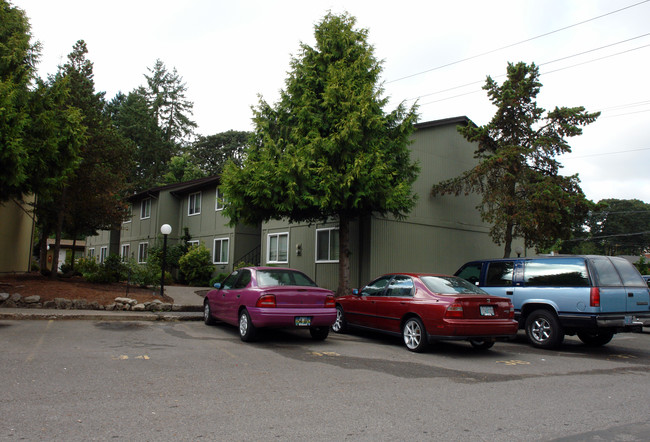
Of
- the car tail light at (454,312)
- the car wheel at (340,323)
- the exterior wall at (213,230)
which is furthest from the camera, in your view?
the exterior wall at (213,230)

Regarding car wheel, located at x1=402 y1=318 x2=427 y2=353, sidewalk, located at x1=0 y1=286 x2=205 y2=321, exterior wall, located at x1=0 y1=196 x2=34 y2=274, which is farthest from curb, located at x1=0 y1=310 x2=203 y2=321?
exterior wall, located at x1=0 y1=196 x2=34 y2=274

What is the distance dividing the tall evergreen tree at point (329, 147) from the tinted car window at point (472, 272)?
2847 mm

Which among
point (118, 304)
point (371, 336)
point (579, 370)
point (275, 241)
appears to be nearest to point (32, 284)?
point (118, 304)

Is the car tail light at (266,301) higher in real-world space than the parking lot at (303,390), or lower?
higher

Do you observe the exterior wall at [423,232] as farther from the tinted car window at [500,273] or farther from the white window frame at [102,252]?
the white window frame at [102,252]

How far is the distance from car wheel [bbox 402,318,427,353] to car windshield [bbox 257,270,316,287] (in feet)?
7.23

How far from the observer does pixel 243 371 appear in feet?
22.8

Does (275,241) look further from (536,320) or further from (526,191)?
(536,320)

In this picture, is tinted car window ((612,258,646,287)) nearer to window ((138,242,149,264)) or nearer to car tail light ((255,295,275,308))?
car tail light ((255,295,275,308))

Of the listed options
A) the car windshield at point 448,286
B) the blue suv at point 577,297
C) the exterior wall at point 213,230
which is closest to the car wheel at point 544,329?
the blue suv at point 577,297

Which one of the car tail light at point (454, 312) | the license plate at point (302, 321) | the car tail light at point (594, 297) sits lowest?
the license plate at point (302, 321)

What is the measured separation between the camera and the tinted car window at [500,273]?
36.6 ft

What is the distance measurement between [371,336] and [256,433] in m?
7.47

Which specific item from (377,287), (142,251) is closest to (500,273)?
(377,287)
